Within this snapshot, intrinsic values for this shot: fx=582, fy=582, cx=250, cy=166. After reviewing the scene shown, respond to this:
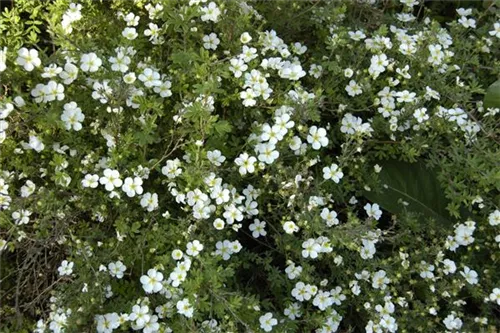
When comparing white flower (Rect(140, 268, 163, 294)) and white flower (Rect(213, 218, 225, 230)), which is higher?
white flower (Rect(213, 218, 225, 230))

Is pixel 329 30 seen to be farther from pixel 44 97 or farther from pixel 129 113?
pixel 44 97

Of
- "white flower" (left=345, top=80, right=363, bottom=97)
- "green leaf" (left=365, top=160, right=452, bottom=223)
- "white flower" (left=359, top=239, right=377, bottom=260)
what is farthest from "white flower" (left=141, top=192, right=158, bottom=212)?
"green leaf" (left=365, top=160, right=452, bottom=223)

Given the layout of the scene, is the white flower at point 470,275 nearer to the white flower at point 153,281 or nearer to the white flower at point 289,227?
the white flower at point 289,227

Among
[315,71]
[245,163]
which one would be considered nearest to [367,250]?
[245,163]

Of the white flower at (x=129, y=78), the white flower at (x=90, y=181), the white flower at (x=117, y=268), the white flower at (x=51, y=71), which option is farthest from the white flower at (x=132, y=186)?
the white flower at (x=51, y=71)

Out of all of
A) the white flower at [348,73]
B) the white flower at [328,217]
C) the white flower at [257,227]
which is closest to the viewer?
the white flower at [328,217]

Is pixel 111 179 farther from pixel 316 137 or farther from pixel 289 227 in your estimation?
pixel 316 137

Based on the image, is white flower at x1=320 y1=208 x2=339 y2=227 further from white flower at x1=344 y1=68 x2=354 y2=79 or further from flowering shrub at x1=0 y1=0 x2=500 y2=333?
white flower at x1=344 y1=68 x2=354 y2=79
